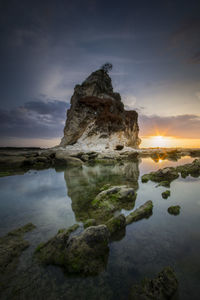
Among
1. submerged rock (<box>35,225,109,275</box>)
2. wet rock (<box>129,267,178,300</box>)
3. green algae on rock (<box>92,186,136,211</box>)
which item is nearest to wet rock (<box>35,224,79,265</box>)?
submerged rock (<box>35,225,109,275</box>)

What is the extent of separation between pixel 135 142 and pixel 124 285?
235 feet

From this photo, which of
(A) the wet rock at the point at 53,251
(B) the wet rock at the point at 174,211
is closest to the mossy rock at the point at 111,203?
(B) the wet rock at the point at 174,211

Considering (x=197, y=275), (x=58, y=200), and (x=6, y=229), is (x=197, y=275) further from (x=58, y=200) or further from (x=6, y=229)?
(x=58, y=200)

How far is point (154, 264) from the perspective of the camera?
11.9 ft

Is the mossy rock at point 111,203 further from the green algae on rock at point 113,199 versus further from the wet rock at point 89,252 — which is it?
the wet rock at point 89,252

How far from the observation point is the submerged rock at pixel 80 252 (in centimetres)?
347

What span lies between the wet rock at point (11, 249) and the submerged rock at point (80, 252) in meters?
0.56

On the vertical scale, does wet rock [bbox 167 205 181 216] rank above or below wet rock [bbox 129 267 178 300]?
below

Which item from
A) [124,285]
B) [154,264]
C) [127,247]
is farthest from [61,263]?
[154,264]

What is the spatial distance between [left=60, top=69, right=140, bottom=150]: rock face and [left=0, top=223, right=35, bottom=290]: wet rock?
120 ft

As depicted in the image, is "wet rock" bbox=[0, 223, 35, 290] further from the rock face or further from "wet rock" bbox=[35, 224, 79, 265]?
the rock face

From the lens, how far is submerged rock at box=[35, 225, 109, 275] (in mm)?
3467

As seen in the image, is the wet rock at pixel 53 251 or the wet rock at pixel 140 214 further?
the wet rock at pixel 140 214

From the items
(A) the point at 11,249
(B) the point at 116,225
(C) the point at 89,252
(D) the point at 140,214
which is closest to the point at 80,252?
(C) the point at 89,252
